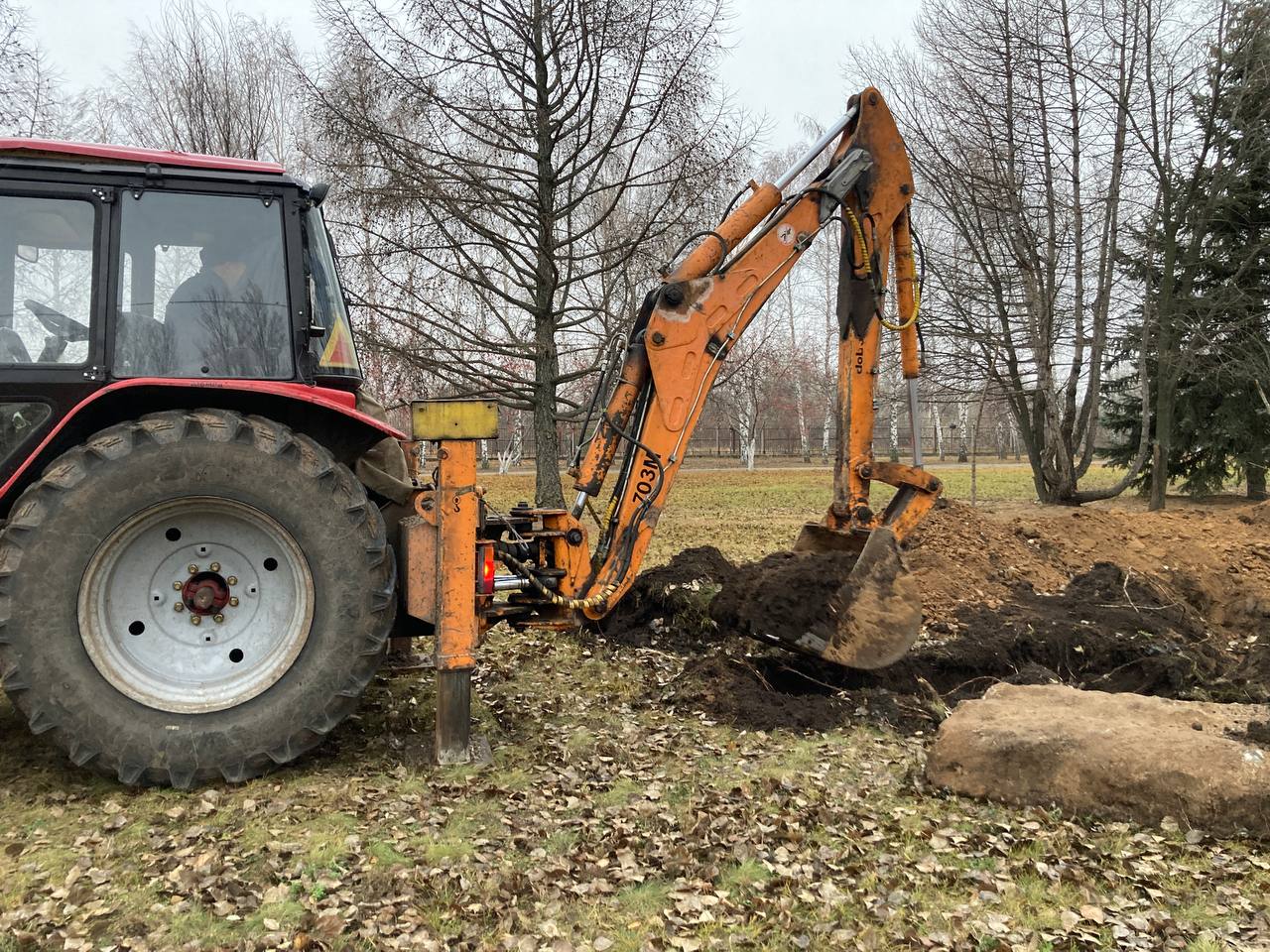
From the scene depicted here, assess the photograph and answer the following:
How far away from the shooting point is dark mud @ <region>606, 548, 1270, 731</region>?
564cm

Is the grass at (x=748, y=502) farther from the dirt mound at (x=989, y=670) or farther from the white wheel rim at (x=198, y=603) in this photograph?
the white wheel rim at (x=198, y=603)

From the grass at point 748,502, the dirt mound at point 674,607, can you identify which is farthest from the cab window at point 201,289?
the grass at point 748,502

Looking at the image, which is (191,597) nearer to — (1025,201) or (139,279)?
(139,279)

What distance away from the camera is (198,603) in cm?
432

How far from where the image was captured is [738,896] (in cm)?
341

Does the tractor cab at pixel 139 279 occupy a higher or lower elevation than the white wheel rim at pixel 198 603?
higher

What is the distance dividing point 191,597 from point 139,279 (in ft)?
4.98

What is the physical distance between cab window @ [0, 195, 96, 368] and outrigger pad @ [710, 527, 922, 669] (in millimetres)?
4120

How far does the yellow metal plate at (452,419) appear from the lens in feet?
14.8

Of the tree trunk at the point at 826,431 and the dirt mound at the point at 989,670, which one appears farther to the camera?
the tree trunk at the point at 826,431

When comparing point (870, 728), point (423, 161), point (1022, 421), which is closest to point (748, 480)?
point (1022, 421)

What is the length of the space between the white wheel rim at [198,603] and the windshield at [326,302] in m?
0.94

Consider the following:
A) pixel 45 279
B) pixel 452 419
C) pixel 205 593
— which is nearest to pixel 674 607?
pixel 452 419

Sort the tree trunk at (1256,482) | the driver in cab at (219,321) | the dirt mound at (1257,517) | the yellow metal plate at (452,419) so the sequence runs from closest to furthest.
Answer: the driver in cab at (219,321) < the yellow metal plate at (452,419) < the dirt mound at (1257,517) < the tree trunk at (1256,482)
